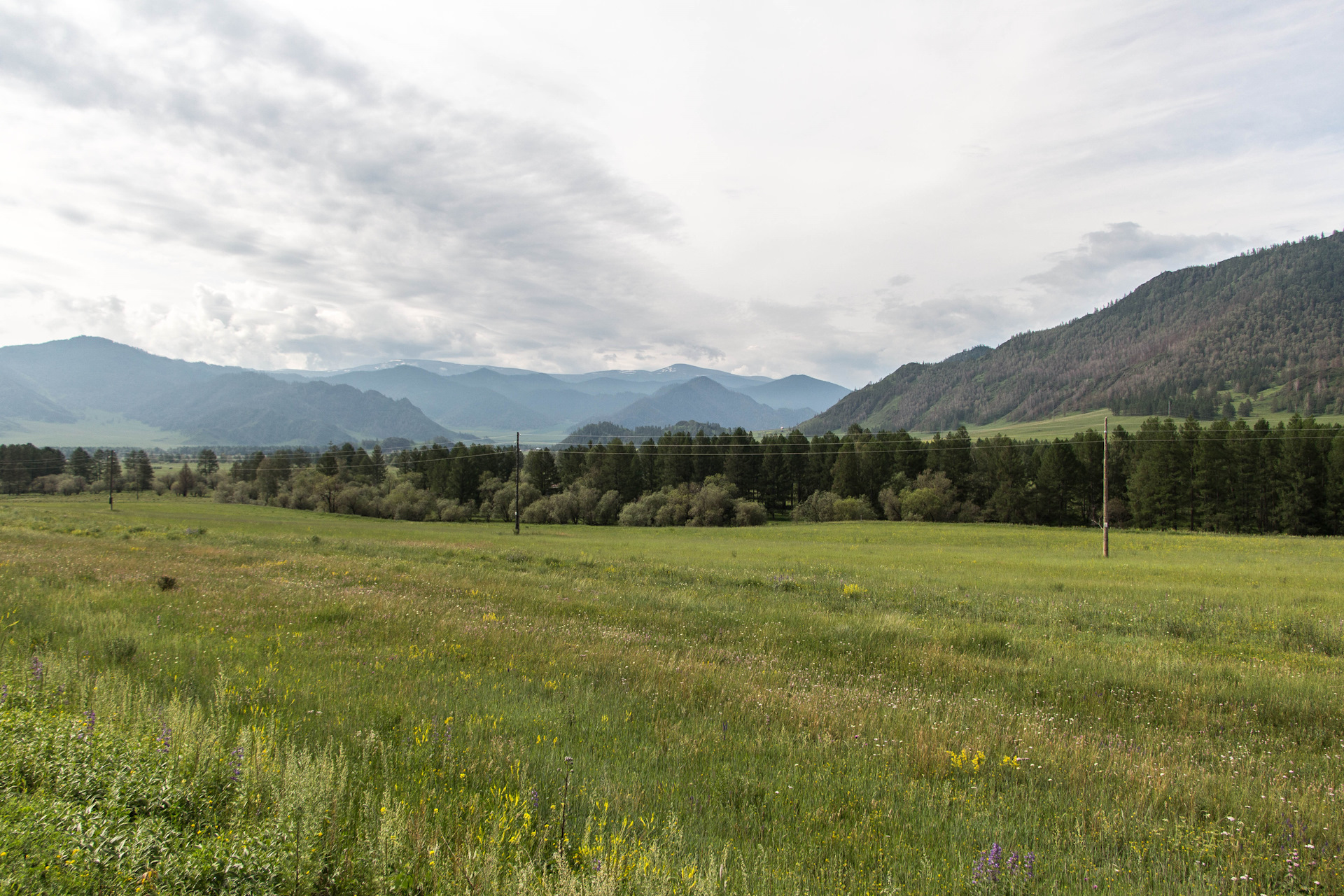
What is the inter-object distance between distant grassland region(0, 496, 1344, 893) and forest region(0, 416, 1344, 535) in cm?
5448

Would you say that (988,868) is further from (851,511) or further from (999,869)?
(851,511)

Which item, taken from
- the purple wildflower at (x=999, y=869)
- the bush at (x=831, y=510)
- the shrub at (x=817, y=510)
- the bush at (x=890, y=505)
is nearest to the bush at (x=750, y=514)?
the shrub at (x=817, y=510)

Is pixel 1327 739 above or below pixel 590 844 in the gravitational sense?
below

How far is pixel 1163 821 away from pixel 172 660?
11346mm

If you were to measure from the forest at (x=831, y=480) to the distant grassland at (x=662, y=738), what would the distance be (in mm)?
54484

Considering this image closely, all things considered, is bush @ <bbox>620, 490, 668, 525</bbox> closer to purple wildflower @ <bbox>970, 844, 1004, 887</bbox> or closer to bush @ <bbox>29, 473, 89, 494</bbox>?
purple wildflower @ <bbox>970, 844, 1004, 887</bbox>

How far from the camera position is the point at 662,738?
247 inches

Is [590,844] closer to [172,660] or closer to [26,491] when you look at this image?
[172,660]

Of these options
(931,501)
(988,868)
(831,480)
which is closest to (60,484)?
(831,480)

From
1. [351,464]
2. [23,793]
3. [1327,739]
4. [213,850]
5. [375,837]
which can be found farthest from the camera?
[351,464]

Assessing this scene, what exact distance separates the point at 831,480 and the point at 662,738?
93.9 metres

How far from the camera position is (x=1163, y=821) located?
4930 mm

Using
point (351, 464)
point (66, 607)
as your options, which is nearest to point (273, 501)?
point (351, 464)

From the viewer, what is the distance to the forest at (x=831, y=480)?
70.8 meters
